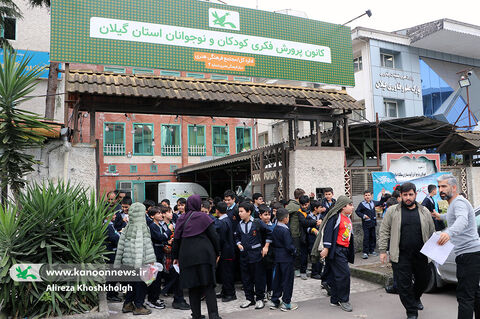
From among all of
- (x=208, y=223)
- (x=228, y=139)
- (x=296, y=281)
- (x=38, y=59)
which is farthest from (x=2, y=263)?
(x=228, y=139)

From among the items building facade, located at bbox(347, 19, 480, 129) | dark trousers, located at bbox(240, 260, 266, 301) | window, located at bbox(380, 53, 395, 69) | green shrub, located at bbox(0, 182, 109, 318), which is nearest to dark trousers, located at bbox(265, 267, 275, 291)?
dark trousers, located at bbox(240, 260, 266, 301)

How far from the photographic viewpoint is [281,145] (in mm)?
10750

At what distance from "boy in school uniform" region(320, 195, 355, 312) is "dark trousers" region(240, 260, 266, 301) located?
3.51 ft

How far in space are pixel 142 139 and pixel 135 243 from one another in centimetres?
2121

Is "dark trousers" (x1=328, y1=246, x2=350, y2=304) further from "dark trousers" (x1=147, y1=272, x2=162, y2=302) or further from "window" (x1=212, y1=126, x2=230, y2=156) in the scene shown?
"window" (x1=212, y1=126, x2=230, y2=156)

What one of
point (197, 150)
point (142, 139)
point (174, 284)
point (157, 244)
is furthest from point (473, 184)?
point (142, 139)

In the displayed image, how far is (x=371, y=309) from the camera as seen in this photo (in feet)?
20.3

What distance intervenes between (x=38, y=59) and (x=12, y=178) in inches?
692

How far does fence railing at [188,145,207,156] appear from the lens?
27342mm

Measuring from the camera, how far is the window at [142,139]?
26141 millimetres

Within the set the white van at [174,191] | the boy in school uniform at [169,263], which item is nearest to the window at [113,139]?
the white van at [174,191]

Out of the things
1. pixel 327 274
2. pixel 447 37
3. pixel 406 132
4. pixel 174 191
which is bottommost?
pixel 327 274

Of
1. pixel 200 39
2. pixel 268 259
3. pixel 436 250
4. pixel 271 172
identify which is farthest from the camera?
pixel 271 172

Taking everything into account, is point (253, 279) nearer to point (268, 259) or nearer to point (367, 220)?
point (268, 259)
